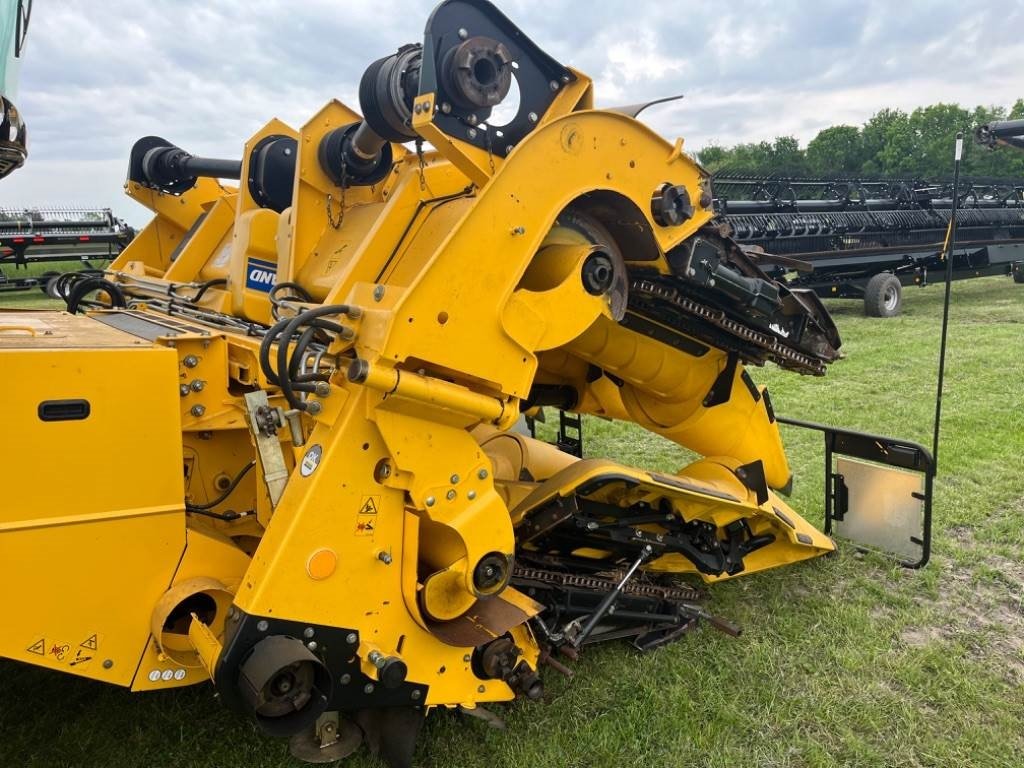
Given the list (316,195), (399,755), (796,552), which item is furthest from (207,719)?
(796,552)

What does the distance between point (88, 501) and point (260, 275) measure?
2272 millimetres

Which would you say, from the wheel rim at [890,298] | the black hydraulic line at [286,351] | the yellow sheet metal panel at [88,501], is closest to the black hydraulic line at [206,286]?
the yellow sheet metal panel at [88,501]

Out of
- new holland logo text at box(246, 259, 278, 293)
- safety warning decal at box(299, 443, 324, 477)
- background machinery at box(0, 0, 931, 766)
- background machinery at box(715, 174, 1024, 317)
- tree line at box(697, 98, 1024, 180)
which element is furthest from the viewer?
tree line at box(697, 98, 1024, 180)

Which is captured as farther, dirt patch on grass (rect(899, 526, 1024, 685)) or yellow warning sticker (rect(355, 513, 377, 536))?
dirt patch on grass (rect(899, 526, 1024, 685))

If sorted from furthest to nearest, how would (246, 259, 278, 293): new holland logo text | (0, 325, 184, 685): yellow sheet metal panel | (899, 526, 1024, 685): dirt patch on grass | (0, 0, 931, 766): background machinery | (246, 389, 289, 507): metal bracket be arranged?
(246, 259, 278, 293): new holland logo text < (899, 526, 1024, 685): dirt patch on grass < (246, 389, 289, 507): metal bracket < (0, 0, 931, 766): background machinery < (0, 325, 184, 685): yellow sheet metal panel

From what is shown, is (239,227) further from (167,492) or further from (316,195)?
(167,492)

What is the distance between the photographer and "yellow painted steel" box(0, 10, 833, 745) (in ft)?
7.48

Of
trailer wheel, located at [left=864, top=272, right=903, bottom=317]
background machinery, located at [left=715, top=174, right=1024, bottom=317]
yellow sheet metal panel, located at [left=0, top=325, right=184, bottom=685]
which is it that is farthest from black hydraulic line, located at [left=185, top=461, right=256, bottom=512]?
trailer wheel, located at [left=864, top=272, right=903, bottom=317]

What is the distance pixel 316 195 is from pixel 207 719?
2.49m

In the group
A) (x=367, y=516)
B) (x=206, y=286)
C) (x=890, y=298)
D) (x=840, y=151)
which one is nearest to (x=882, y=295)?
(x=890, y=298)

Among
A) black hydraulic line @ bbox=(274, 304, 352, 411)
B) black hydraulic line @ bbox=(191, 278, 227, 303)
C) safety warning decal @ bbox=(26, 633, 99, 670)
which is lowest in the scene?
safety warning decal @ bbox=(26, 633, 99, 670)

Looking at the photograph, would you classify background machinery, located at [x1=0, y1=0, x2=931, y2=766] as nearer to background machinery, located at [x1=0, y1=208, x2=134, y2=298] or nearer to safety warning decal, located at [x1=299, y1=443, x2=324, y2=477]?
safety warning decal, located at [x1=299, y1=443, x2=324, y2=477]

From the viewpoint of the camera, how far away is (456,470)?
259cm

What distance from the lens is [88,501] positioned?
232 centimetres
